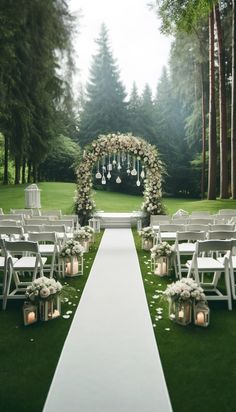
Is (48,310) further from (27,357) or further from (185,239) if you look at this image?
(185,239)

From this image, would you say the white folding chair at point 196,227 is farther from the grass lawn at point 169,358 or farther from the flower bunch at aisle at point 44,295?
the flower bunch at aisle at point 44,295

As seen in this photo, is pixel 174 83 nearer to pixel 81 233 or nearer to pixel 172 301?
pixel 81 233

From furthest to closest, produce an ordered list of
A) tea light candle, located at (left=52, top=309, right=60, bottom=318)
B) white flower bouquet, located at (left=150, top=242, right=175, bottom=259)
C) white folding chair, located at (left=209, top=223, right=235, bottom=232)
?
white folding chair, located at (left=209, top=223, right=235, bottom=232)
white flower bouquet, located at (left=150, top=242, right=175, bottom=259)
tea light candle, located at (left=52, top=309, right=60, bottom=318)

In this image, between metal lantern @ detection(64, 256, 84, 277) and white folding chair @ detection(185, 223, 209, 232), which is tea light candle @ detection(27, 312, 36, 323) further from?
white folding chair @ detection(185, 223, 209, 232)

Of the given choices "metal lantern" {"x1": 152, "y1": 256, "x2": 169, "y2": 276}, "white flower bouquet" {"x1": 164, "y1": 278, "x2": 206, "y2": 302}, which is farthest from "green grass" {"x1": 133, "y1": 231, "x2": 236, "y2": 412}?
"metal lantern" {"x1": 152, "y1": 256, "x2": 169, "y2": 276}

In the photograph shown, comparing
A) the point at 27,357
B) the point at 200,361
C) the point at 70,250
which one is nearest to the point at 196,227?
the point at 70,250

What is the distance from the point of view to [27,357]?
454cm

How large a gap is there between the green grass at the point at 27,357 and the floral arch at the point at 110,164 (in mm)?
8937

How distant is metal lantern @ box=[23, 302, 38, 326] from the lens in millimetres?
5496

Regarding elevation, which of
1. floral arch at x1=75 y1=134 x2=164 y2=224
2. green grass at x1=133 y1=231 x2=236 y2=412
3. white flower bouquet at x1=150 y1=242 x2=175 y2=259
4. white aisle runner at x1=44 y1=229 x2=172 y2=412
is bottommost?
green grass at x1=133 y1=231 x2=236 y2=412

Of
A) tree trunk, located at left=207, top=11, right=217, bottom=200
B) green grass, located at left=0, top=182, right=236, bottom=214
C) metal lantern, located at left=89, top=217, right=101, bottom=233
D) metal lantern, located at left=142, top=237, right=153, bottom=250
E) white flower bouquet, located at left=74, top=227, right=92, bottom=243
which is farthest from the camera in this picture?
tree trunk, located at left=207, top=11, right=217, bottom=200

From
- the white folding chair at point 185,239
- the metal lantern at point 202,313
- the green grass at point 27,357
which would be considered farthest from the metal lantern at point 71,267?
the metal lantern at point 202,313

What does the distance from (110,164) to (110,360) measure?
11.3 meters

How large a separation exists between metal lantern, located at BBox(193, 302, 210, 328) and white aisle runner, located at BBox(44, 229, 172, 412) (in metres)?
0.65
